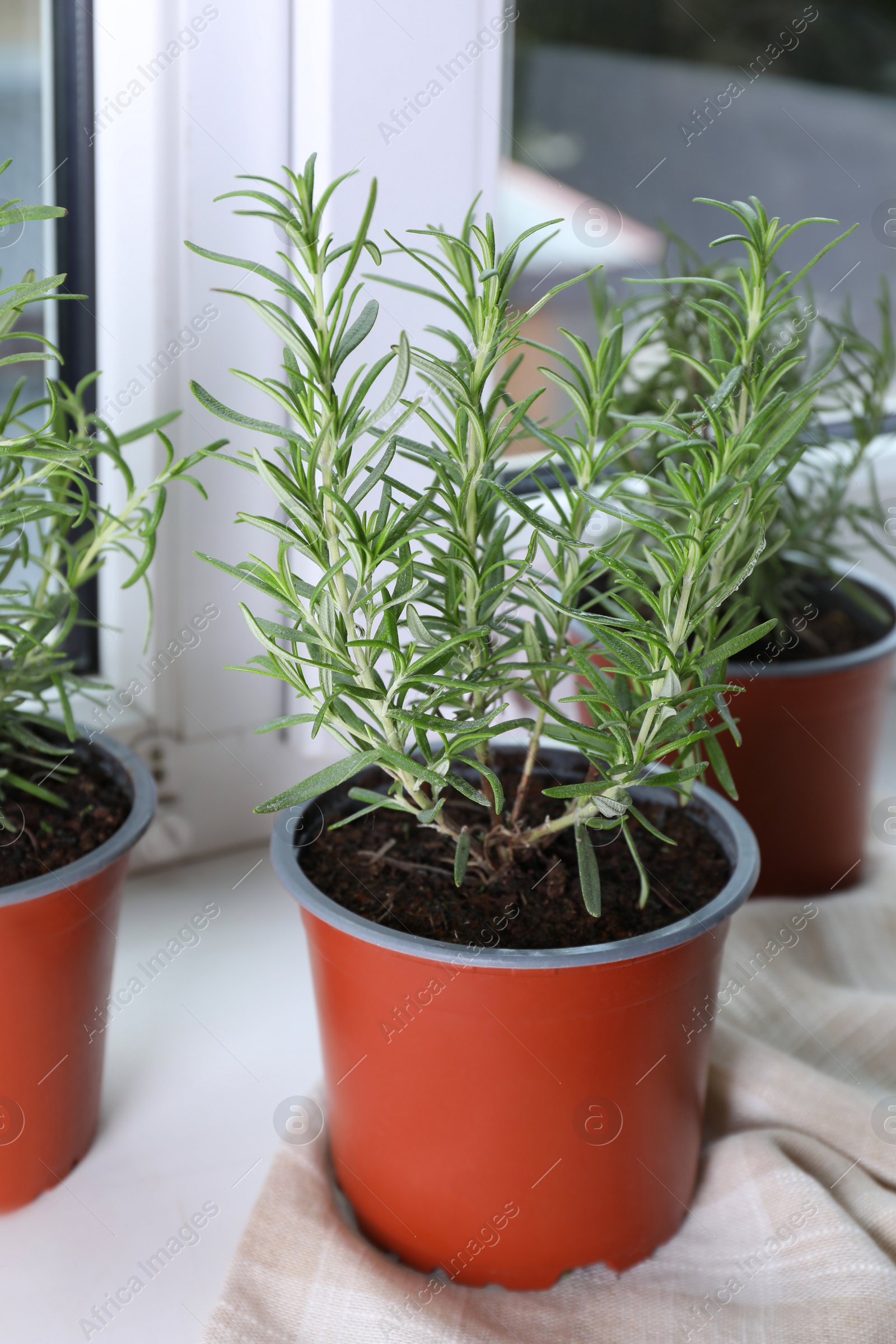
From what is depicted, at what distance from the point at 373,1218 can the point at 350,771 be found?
0.29 meters

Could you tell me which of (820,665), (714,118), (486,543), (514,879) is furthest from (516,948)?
(714,118)

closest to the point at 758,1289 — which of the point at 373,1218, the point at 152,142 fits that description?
the point at 373,1218

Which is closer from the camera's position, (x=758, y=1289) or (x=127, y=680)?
(x=758, y=1289)

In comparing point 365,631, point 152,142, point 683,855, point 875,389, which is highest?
point 152,142

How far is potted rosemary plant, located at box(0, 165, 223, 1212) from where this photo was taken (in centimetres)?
63

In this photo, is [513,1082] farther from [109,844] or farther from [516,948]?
[109,844]

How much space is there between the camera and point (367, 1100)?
25.1 inches

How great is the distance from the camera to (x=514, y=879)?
0.65m

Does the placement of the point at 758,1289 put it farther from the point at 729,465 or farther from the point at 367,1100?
the point at 729,465

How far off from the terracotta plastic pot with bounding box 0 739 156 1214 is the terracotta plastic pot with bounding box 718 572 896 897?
0.50 m

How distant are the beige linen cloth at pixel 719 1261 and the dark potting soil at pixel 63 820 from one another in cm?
23

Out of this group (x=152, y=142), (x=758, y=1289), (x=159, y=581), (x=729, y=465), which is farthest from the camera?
(x=159, y=581)

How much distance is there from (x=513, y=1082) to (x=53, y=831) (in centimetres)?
32

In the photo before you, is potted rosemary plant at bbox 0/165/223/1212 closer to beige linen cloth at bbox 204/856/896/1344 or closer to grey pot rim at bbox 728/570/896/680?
beige linen cloth at bbox 204/856/896/1344
